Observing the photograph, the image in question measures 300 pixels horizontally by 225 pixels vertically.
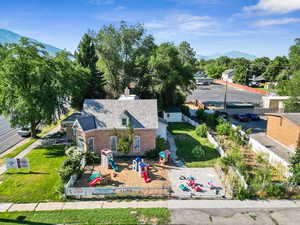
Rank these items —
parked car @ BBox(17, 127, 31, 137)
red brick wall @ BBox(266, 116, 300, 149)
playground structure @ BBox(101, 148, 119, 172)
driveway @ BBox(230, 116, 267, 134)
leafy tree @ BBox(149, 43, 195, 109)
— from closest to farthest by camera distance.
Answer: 1. playground structure @ BBox(101, 148, 119, 172)
2. red brick wall @ BBox(266, 116, 300, 149)
3. parked car @ BBox(17, 127, 31, 137)
4. driveway @ BBox(230, 116, 267, 134)
5. leafy tree @ BBox(149, 43, 195, 109)

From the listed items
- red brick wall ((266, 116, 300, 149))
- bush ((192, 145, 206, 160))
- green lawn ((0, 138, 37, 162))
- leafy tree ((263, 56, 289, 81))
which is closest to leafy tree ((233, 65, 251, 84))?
leafy tree ((263, 56, 289, 81))

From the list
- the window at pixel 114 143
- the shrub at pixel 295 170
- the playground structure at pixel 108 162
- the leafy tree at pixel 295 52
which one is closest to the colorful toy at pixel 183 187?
the playground structure at pixel 108 162

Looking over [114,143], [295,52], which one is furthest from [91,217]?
[295,52]

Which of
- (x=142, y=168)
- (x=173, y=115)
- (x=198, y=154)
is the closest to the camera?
(x=142, y=168)

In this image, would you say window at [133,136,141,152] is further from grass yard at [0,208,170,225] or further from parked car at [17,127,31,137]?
parked car at [17,127,31,137]

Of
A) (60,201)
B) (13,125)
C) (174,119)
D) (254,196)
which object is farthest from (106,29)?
(254,196)

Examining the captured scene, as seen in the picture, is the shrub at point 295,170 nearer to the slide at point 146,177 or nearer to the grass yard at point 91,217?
the grass yard at point 91,217

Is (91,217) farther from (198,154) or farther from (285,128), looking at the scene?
(285,128)
